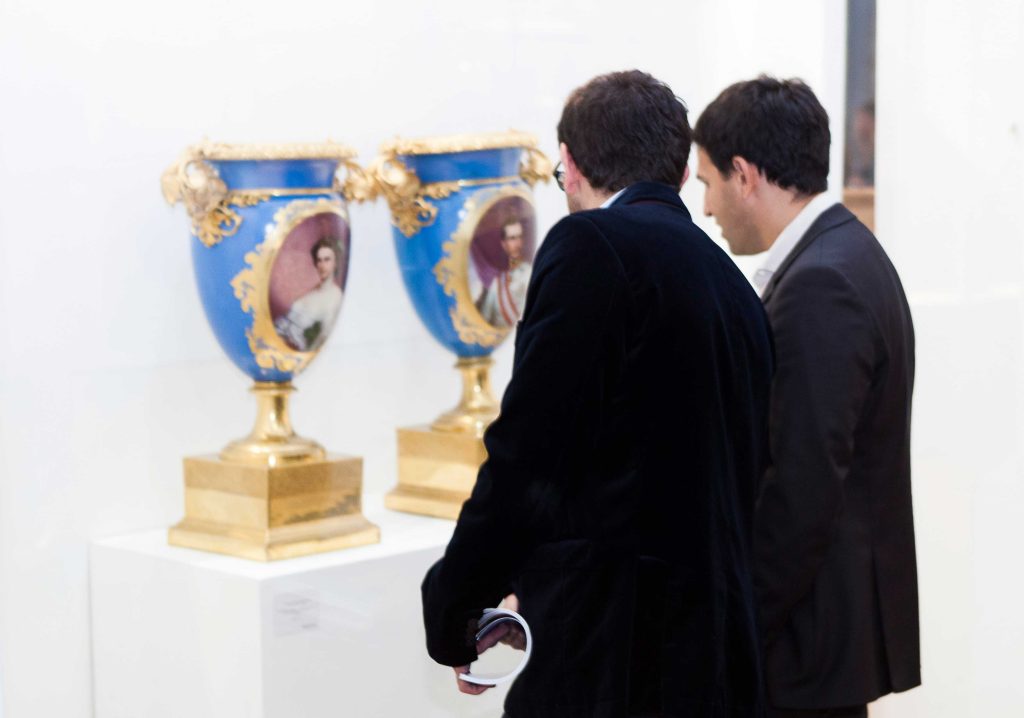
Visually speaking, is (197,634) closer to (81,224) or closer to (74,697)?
(74,697)

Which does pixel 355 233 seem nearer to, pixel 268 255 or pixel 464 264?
pixel 464 264

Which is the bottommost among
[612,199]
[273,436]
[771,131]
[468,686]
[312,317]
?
[468,686]

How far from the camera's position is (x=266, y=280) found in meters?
2.95

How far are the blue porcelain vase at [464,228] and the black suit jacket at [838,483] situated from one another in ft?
3.55

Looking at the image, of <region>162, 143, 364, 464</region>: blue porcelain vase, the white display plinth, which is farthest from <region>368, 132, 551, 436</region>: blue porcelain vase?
the white display plinth

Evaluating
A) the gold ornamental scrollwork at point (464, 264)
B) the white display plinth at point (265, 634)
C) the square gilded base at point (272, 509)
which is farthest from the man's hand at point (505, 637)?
the gold ornamental scrollwork at point (464, 264)

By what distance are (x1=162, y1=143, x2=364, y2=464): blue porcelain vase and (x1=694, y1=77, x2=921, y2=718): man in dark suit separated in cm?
93

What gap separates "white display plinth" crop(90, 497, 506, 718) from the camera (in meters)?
2.79

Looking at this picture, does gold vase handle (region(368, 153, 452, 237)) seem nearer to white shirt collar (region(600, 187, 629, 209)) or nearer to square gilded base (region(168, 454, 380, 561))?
square gilded base (region(168, 454, 380, 561))

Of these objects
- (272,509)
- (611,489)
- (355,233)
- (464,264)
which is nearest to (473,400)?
(464,264)

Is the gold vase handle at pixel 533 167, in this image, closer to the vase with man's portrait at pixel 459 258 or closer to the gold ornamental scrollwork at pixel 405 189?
the vase with man's portrait at pixel 459 258

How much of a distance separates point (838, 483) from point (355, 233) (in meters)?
1.76

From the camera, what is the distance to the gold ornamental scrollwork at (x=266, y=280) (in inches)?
115

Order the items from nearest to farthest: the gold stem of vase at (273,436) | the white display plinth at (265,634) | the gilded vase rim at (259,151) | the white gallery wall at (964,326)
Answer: the white display plinth at (265,634) < the gilded vase rim at (259,151) < the gold stem of vase at (273,436) < the white gallery wall at (964,326)
